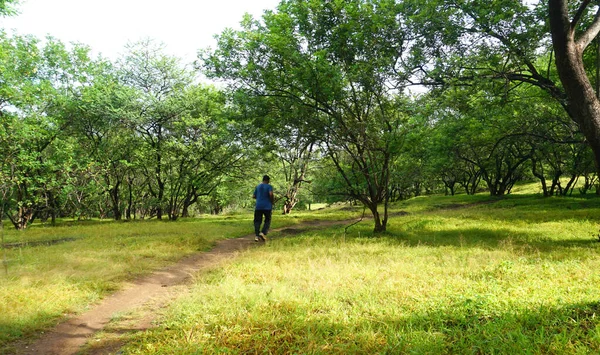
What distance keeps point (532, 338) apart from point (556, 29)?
5661 mm

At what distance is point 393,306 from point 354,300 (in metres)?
0.60

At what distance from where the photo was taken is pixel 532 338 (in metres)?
3.22

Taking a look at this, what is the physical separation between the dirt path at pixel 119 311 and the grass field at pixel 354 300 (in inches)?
11.0

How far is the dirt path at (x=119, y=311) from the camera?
3802 millimetres

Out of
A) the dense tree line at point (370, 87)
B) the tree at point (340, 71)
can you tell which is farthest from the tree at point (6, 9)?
→ the tree at point (340, 71)

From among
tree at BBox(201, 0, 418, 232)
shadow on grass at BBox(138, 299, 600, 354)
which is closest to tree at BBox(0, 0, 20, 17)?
tree at BBox(201, 0, 418, 232)

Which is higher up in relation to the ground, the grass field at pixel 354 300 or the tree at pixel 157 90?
the tree at pixel 157 90

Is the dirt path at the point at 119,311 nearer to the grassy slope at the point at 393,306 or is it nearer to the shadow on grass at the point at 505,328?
the grassy slope at the point at 393,306

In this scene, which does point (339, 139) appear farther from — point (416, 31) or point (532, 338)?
point (532, 338)

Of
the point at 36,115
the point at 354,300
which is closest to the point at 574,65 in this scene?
the point at 354,300

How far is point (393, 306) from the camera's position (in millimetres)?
4371

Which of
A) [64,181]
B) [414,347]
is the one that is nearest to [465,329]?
[414,347]

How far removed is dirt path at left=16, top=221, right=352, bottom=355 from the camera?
3802 millimetres

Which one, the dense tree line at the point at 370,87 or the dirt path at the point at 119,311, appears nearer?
the dirt path at the point at 119,311
